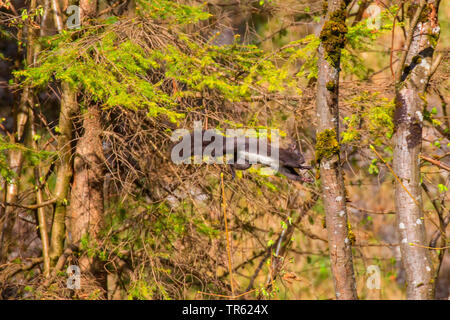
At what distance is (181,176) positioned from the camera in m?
6.24

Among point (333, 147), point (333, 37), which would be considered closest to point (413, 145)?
point (333, 147)

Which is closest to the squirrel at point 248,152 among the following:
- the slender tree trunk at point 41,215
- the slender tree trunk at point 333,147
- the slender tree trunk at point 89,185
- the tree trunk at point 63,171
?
the slender tree trunk at point 333,147

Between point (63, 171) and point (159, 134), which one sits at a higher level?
point (159, 134)

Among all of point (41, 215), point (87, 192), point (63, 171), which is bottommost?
point (41, 215)

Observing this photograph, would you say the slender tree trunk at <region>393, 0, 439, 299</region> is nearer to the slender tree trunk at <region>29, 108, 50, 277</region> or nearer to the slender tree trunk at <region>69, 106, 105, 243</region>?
the slender tree trunk at <region>69, 106, 105, 243</region>

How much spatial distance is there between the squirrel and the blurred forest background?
9.0 inches

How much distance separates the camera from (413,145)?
3.91 meters

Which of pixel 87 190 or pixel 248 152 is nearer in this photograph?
pixel 248 152

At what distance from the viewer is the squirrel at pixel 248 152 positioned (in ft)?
14.7

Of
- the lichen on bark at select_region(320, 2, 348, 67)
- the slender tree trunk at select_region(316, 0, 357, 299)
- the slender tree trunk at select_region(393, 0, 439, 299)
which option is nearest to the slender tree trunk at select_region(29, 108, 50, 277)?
the slender tree trunk at select_region(316, 0, 357, 299)

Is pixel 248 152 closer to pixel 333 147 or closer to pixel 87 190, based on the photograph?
pixel 333 147

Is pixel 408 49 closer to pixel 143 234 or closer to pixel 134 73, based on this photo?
pixel 134 73

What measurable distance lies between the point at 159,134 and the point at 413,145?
310 centimetres

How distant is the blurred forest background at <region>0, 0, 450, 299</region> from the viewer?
5441mm
